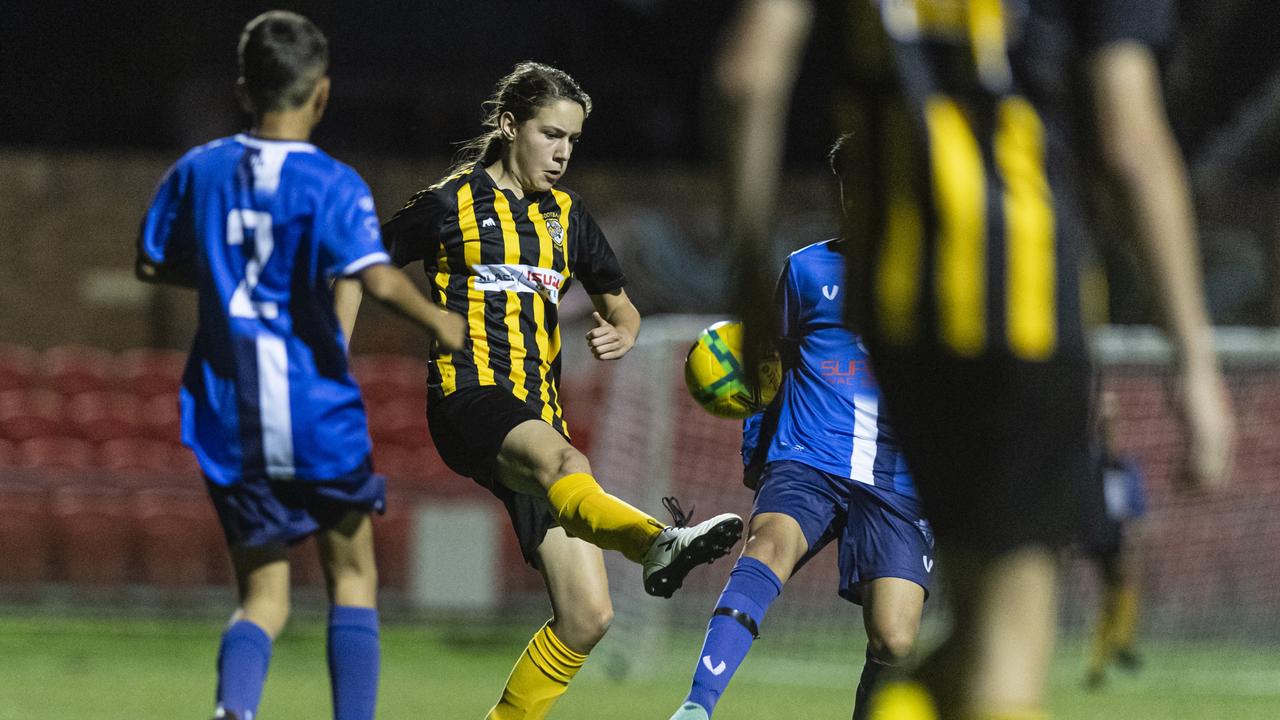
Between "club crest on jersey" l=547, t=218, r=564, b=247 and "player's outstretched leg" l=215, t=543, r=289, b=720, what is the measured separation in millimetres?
1364

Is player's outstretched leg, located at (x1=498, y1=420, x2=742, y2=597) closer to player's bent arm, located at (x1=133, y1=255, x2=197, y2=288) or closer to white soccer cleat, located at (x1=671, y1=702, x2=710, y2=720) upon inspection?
white soccer cleat, located at (x1=671, y1=702, x2=710, y2=720)

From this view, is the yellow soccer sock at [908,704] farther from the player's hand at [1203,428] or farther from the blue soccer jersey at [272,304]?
the blue soccer jersey at [272,304]

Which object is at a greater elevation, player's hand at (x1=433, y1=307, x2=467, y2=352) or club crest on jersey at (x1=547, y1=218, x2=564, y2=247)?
club crest on jersey at (x1=547, y1=218, x2=564, y2=247)

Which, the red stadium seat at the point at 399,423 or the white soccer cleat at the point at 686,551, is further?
the red stadium seat at the point at 399,423

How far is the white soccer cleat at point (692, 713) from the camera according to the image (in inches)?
188

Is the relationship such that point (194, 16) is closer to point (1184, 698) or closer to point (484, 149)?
point (1184, 698)

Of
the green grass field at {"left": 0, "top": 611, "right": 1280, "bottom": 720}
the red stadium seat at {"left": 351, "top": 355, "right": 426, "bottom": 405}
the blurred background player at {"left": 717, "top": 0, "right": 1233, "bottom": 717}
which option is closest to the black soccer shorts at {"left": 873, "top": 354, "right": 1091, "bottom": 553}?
the blurred background player at {"left": 717, "top": 0, "right": 1233, "bottom": 717}

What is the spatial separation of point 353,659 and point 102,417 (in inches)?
392

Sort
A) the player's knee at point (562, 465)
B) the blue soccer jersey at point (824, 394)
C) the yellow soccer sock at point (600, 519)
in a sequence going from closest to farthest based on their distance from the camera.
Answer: the yellow soccer sock at point (600, 519), the player's knee at point (562, 465), the blue soccer jersey at point (824, 394)

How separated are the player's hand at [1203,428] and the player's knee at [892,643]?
107 inches

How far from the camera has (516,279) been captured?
513 cm

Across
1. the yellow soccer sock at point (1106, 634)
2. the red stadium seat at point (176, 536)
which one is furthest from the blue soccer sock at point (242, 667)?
the red stadium seat at point (176, 536)

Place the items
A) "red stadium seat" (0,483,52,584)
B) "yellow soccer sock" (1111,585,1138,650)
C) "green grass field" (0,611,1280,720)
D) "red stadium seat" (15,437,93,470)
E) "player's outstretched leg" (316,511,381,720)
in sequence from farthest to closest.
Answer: "red stadium seat" (15,437,93,470) → "red stadium seat" (0,483,52,584) → "yellow soccer sock" (1111,585,1138,650) → "green grass field" (0,611,1280,720) → "player's outstretched leg" (316,511,381,720)

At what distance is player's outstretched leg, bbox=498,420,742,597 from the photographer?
4.37 m
